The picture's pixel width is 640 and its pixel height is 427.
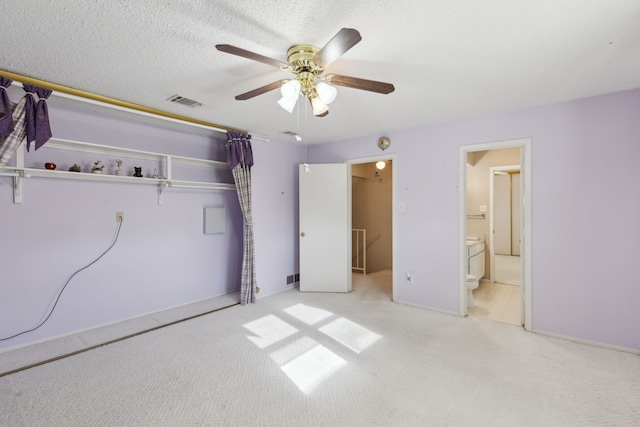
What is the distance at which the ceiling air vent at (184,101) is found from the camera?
8.94ft

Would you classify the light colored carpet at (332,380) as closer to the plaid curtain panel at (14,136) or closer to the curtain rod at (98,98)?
the plaid curtain panel at (14,136)

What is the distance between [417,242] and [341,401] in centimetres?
228

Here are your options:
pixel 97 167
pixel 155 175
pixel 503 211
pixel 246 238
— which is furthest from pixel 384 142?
pixel 503 211

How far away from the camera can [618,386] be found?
2.06m

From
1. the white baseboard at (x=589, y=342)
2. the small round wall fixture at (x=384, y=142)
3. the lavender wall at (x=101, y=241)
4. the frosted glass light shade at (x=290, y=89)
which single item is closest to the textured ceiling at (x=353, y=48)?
the frosted glass light shade at (x=290, y=89)

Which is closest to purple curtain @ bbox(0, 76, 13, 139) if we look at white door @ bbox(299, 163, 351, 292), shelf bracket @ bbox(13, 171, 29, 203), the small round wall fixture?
shelf bracket @ bbox(13, 171, 29, 203)

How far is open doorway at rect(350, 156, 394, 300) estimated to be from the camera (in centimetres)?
604

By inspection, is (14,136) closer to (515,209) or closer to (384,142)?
(384,142)

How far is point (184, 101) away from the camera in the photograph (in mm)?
2822

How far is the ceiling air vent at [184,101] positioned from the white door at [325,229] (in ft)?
5.91

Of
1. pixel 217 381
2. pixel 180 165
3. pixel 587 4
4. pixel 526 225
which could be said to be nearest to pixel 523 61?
pixel 587 4

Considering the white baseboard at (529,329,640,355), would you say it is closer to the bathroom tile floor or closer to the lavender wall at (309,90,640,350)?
the lavender wall at (309,90,640,350)

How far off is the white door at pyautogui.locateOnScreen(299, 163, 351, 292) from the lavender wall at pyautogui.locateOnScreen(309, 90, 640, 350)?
138 centimetres

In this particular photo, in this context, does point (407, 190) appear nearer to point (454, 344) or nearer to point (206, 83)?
point (454, 344)
